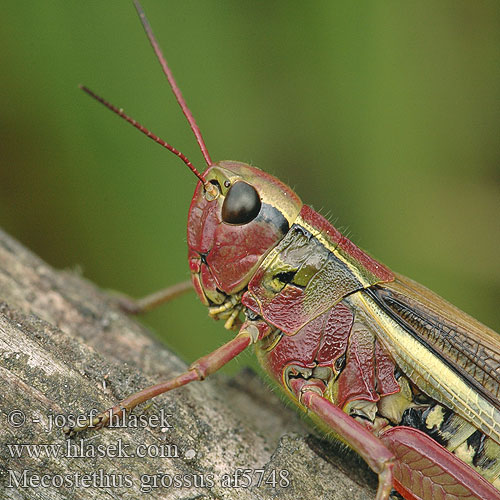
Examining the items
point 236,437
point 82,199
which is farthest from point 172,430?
point 82,199

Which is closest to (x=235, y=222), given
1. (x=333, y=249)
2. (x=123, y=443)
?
(x=333, y=249)

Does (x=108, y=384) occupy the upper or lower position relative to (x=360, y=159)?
lower

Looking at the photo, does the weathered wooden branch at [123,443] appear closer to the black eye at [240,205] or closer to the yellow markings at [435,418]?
the yellow markings at [435,418]

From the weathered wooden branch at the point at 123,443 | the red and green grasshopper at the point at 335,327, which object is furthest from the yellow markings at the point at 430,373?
the weathered wooden branch at the point at 123,443

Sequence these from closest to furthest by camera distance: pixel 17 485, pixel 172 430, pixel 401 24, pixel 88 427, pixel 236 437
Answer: pixel 17 485
pixel 88 427
pixel 172 430
pixel 236 437
pixel 401 24

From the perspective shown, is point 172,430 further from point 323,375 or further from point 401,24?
point 401,24

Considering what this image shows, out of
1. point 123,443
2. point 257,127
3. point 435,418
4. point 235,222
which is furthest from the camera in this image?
point 257,127

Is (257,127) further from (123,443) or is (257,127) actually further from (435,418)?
(123,443)
